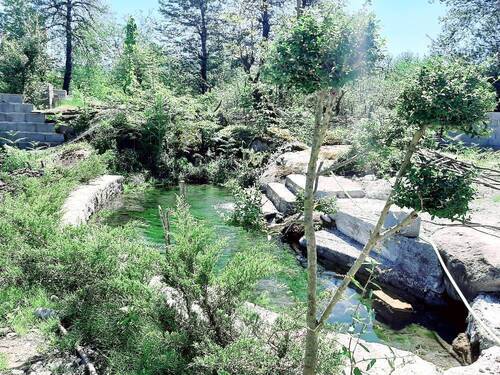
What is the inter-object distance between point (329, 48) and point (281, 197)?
6.66m

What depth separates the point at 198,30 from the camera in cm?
2197

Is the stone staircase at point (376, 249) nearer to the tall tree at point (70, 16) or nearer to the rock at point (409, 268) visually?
the rock at point (409, 268)

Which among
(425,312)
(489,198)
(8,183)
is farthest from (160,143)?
(425,312)

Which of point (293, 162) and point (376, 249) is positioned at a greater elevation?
point (293, 162)

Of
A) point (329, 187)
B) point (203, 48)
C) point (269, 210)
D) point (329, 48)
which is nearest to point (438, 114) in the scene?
point (329, 48)

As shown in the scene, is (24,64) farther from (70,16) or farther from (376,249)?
(376,249)

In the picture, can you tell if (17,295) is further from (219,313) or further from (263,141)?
(263,141)

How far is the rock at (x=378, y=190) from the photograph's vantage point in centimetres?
809

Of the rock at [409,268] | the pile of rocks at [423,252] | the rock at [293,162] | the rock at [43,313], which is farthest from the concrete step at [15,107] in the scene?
the rock at [43,313]

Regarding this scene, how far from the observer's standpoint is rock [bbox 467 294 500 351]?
4238 millimetres

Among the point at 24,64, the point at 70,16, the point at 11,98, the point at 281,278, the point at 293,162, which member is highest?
the point at 70,16

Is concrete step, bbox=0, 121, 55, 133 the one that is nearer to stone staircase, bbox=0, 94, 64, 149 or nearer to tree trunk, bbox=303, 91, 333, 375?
stone staircase, bbox=0, 94, 64, 149

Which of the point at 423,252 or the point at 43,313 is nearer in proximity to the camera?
the point at 43,313

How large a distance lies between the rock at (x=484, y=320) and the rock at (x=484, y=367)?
0.33m
